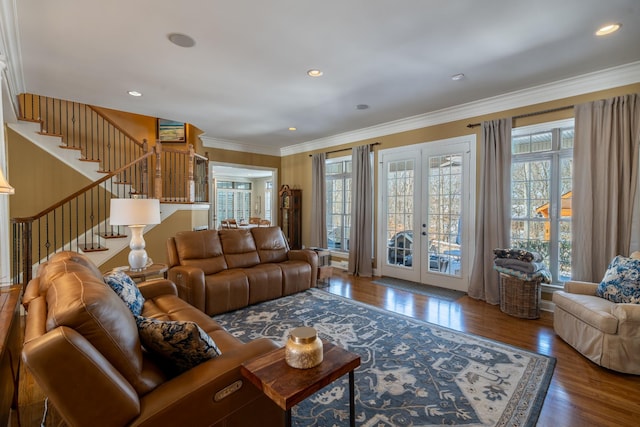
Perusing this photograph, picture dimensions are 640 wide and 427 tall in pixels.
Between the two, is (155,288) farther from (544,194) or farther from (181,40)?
(544,194)

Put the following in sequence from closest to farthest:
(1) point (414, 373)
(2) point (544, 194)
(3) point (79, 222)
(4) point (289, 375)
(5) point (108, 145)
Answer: (4) point (289, 375) → (1) point (414, 373) → (2) point (544, 194) → (3) point (79, 222) → (5) point (108, 145)

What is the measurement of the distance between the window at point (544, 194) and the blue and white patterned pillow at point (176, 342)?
4.19 m

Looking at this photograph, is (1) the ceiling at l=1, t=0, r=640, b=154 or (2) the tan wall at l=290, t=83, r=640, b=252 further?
(2) the tan wall at l=290, t=83, r=640, b=252

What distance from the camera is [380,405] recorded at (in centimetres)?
199

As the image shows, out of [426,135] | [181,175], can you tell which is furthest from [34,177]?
[426,135]

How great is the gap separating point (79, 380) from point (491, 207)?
4403mm

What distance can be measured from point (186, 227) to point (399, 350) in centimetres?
416

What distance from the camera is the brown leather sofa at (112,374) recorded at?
0.98 meters

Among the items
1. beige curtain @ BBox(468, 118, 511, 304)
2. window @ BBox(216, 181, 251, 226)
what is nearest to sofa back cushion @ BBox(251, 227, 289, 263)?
beige curtain @ BBox(468, 118, 511, 304)

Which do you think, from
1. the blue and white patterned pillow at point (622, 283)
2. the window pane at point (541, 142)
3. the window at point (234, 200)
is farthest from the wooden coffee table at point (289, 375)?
the window at point (234, 200)

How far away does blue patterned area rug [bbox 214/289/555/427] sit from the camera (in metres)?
1.90

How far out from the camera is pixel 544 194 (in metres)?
3.89

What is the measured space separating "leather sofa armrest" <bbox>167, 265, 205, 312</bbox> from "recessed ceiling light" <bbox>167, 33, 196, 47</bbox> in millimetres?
2285

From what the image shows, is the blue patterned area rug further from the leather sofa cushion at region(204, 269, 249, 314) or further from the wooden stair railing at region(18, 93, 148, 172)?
the wooden stair railing at region(18, 93, 148, 172)
